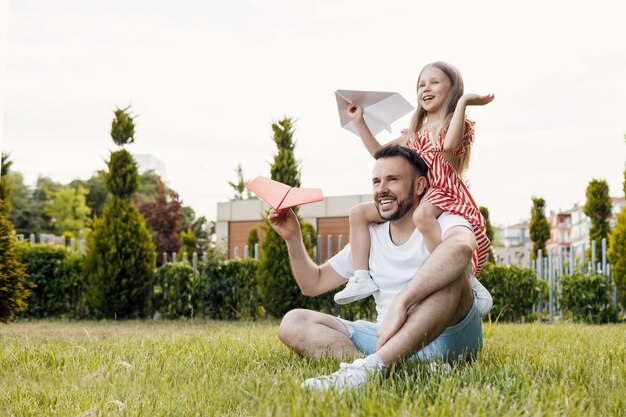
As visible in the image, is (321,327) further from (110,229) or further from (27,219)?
(27,219)

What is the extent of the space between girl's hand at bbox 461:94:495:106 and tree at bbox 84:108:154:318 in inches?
279

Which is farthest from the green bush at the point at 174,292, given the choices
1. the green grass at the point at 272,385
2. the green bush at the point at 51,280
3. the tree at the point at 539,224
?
the tree at the point at 539,224

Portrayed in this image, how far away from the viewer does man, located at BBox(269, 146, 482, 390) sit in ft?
8.19

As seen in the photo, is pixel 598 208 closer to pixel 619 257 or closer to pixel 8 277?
pixel 619 257

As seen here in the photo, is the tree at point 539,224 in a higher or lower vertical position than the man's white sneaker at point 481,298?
higher

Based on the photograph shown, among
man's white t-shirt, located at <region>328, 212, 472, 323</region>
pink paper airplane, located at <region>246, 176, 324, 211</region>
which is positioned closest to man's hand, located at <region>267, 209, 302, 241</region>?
pink paper airplane, located at <region>246, 176, 324, 211</region>

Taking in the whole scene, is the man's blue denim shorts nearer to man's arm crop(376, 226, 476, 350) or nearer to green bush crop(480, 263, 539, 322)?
man's arm crop(376, 226, 476, 350)

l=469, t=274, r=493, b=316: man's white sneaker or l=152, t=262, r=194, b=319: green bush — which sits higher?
l=469, t=274, r=493, b=316: man's white sneaker

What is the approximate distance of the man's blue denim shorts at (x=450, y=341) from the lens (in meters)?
2.85

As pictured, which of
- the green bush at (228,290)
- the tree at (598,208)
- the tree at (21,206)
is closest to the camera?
the green bush at (228,290)

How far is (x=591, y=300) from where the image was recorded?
8.73 metres

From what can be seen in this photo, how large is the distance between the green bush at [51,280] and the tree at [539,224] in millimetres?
12867

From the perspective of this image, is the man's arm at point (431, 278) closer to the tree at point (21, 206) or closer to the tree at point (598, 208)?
the tree at point (598, 208)

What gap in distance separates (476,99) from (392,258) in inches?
33.6
